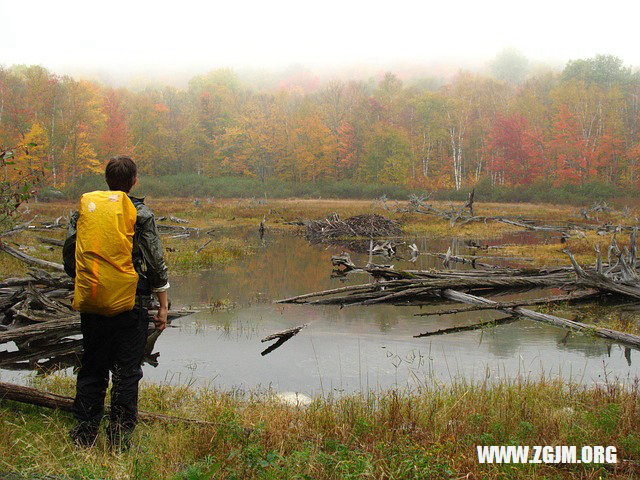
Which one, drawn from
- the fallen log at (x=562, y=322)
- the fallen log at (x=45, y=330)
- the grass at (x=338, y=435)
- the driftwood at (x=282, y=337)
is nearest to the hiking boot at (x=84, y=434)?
the grass at (x=338, y=435)

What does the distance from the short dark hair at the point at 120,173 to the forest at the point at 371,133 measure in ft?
157

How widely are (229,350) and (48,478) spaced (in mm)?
6116

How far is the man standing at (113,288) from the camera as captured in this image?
4480mm

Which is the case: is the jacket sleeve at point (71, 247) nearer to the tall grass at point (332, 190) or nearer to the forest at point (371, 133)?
the tall grass at point (332, 190)

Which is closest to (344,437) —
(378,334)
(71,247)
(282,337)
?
(71,247)

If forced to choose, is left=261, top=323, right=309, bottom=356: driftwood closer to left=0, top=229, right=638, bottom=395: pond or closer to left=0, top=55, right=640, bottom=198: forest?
left=0, top=229, right=638, bottom=395: pond

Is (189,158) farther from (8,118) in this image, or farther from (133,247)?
(133,247)

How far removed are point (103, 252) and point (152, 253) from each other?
1.56 feet

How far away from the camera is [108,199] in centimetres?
450

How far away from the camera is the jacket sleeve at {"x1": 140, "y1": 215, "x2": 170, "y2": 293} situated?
482cm

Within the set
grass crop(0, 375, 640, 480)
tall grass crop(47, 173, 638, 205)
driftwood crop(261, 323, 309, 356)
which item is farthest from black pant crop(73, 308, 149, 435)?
tall grass crop(47, 173, 638, 205)

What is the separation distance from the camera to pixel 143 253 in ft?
15.8

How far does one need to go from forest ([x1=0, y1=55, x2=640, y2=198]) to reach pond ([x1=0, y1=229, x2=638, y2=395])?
138 ft

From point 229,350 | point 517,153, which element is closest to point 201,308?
point 229,350
